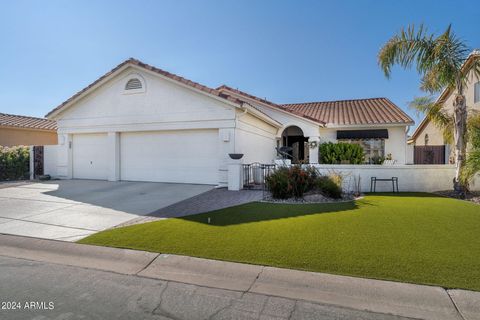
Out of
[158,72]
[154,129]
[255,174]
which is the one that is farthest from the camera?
[154,129]

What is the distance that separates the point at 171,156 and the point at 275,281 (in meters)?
10.3

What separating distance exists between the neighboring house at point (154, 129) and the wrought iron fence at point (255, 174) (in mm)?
913

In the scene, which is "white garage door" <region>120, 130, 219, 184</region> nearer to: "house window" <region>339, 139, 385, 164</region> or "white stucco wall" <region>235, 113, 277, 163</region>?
"white stucco wall" <region>235, 113, 277, 163</region>

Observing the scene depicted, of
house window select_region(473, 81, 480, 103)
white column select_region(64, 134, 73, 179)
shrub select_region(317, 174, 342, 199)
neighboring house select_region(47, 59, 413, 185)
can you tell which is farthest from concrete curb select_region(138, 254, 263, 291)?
house window select_region(473, 81, 480, 103)

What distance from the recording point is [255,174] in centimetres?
1248

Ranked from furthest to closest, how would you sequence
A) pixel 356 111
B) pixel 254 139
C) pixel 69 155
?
pixel 356 111 → pixel 69 155 → pixel 254 139

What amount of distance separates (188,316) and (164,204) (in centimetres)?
583

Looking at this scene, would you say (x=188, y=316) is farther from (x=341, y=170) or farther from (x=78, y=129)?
(x=78, y=129)

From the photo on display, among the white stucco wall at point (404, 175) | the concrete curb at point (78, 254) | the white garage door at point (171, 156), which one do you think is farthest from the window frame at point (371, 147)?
the concrete curb at point (78, 254)

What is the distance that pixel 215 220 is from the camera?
21.1 ft

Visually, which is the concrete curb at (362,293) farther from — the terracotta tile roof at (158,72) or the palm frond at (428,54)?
the palm frond at (428,54)

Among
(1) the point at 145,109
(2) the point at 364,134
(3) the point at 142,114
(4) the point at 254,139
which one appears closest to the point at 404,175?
(2) the point at 364,134

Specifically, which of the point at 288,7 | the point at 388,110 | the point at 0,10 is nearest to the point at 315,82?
the point at 388,110

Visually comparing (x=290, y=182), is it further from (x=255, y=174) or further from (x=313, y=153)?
(x=313, y=153)
